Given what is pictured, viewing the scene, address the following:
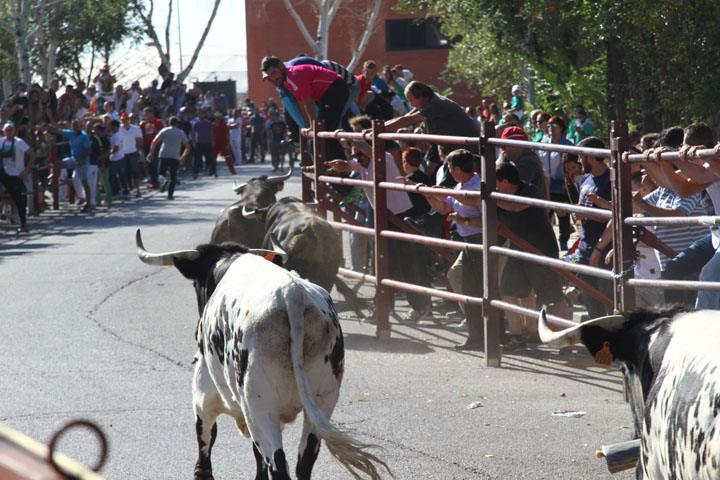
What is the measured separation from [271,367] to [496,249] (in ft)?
12.1

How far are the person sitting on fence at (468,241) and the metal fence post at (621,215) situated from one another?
1.91 metres

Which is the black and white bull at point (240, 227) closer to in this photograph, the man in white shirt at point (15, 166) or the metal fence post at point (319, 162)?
the metal fence post at point (319, 162)

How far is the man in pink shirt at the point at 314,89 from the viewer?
11.3 meters

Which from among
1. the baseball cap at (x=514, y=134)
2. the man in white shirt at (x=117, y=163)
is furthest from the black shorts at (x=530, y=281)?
the man in white shirt at (x=117, y=163)

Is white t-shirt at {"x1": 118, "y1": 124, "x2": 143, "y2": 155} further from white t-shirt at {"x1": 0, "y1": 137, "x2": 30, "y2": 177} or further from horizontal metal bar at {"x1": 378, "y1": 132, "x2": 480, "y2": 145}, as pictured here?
horizontal metal bar at {"x1": 378, "y1": 132, "x2": 480, "y2": 145}

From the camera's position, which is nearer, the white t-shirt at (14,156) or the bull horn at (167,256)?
the bull horn at (167,256)

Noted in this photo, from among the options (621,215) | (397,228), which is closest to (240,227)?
(397,228)

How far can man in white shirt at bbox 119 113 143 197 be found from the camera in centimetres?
2312

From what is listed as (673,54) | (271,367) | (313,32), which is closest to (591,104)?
(673,54)

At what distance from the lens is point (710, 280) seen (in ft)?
20.9

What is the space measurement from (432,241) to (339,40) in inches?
1650

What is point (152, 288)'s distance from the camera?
Answer: 12016mm

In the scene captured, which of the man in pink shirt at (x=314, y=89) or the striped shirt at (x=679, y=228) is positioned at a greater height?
the man in pink shirt at (x=314, y=89)

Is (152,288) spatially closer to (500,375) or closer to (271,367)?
(500,375)
